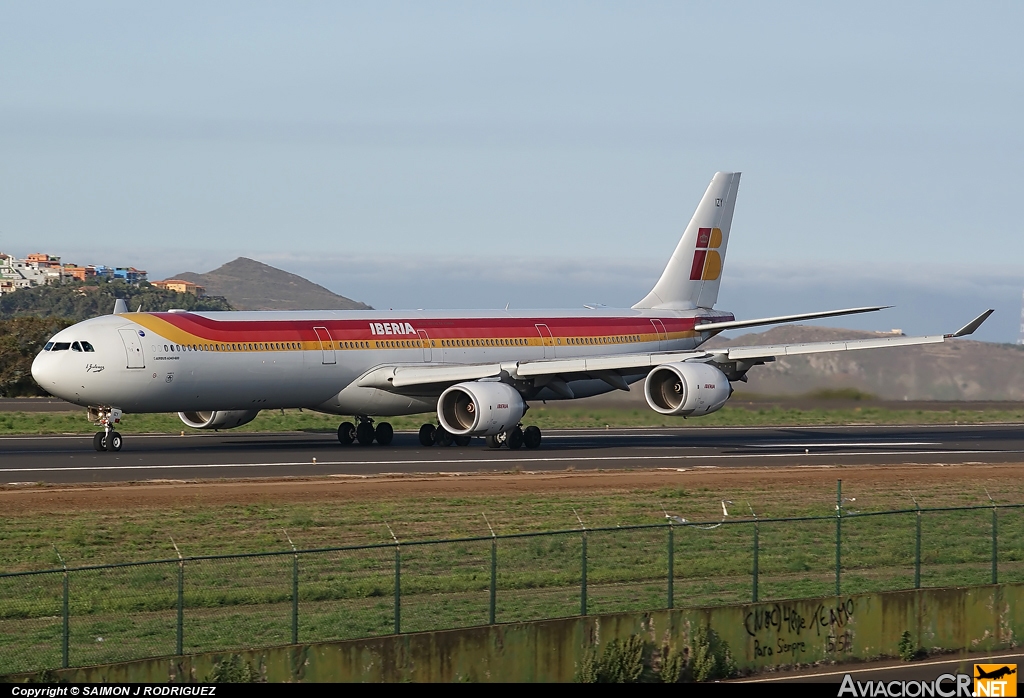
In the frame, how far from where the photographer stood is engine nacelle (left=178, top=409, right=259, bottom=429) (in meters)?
45.9

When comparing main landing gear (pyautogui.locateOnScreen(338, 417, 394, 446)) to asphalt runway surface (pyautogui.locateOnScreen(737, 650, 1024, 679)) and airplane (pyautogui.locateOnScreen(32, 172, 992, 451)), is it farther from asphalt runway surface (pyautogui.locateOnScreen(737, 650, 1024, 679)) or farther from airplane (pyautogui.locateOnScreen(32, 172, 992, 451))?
asphalt runway surface (pyautogui.locateOnScreen(737, 650, 1024, 679))

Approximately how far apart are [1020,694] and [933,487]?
19.1 meters

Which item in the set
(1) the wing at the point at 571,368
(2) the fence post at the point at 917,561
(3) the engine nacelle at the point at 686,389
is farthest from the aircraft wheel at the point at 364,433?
(2) the fence post at the point at 917,561

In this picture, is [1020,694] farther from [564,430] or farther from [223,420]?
[564,430]

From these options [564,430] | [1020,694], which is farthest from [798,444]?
[1020,694]

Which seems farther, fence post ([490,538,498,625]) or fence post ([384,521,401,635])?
fence post ([490,538,498,625])

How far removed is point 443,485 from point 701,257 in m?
25.7

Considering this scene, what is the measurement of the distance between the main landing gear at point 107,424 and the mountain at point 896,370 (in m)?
26.7

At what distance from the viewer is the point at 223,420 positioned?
4606cm

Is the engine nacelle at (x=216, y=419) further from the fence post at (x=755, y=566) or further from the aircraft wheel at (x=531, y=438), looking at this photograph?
the fence post at (x=755, y=566)

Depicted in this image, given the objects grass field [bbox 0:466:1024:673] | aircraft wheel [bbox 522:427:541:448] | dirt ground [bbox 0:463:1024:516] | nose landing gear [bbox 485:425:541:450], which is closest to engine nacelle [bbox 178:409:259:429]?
nose landing gear [bbox 485:425:541:450]

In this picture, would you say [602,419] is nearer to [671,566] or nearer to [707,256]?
[707,256]

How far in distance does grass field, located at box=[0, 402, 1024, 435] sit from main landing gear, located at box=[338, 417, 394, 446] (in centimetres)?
825

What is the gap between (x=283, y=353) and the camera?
4181 centimetres
